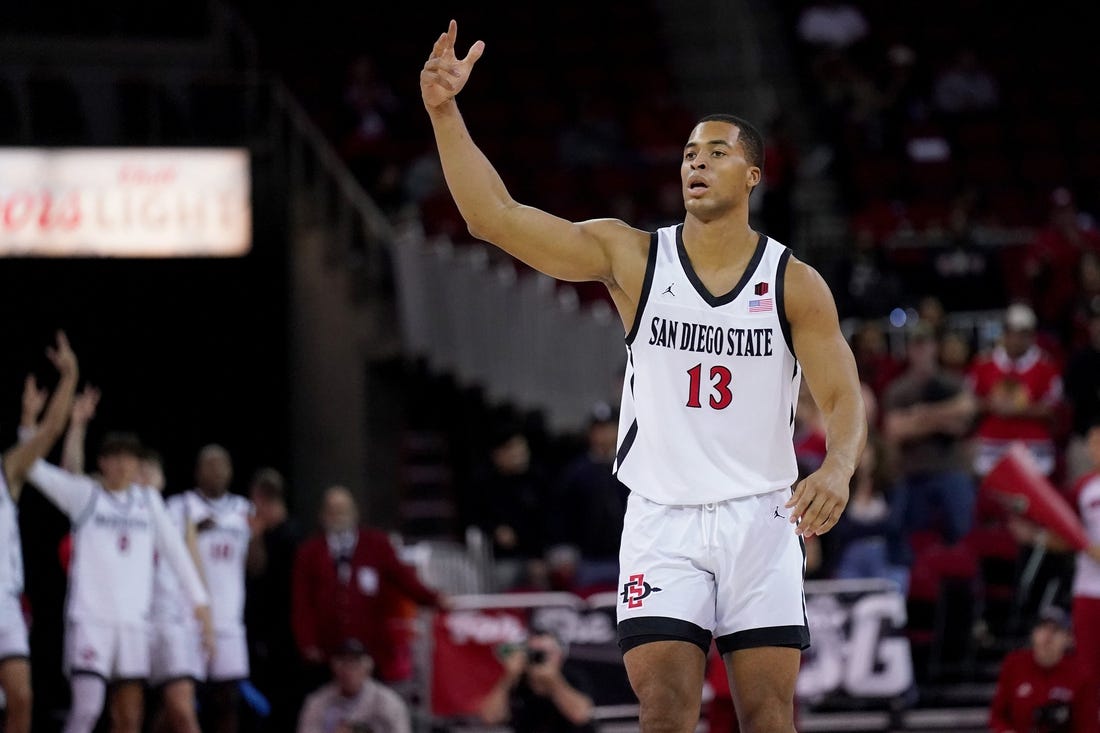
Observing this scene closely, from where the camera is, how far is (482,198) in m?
5.61

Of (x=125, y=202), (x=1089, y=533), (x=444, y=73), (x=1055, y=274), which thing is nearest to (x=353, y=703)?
(x=1089, y=533)

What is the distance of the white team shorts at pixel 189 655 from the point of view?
10617 mm

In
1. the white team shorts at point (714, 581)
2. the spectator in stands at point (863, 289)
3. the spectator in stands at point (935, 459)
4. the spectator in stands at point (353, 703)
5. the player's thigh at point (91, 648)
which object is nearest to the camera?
the white team shorts at point (714, 581)

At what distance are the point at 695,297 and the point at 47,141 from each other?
1190 cm

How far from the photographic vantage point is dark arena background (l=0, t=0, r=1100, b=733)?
12.0 metres

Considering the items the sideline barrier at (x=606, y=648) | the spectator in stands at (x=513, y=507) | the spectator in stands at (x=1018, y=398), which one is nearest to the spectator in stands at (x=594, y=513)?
the spectator in stands at (x=513, y=507)

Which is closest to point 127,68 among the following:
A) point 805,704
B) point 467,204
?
point 805,704

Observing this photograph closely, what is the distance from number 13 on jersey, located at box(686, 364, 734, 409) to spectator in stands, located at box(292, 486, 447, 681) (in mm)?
6184

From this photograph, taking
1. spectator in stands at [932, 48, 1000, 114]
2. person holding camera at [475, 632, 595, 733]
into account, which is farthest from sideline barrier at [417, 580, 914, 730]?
spectator in stands at [932, 48, 1000, 114]

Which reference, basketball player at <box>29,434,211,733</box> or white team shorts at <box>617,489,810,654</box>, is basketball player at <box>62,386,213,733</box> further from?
white team shorts at <box>617,489,810,654</box>

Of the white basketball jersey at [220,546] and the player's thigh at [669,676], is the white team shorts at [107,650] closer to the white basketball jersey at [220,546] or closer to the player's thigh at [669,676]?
the white basketball jersey at [220,546]

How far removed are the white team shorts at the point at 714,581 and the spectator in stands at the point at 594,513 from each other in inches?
259

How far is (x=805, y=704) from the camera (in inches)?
460

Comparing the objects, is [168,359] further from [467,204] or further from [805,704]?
[467,204]
